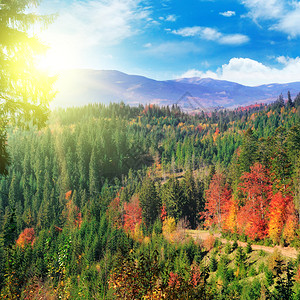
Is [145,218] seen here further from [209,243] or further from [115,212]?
[209,243]

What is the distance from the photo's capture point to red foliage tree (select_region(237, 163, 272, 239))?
38281 mm

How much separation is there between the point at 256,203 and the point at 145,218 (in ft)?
107

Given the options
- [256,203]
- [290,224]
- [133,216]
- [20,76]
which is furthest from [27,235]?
[20,76]

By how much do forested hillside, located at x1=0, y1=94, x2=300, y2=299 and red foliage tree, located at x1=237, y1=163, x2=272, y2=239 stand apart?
199 millimetres

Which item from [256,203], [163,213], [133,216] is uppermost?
[256,203]

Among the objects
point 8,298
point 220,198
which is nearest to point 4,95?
point 8,298

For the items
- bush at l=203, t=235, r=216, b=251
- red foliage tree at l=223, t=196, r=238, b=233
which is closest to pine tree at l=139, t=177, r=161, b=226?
red foliage tree at l=223, t=196, r=238, b=233

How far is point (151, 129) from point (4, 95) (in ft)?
619

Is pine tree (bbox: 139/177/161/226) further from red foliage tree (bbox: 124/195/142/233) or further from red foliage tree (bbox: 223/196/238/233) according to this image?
red foliage tree (bbox: 223/196/238/233)

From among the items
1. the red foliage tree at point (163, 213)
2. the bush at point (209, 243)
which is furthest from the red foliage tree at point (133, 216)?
the bush at point (209, 243)

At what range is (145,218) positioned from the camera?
64.1 metres

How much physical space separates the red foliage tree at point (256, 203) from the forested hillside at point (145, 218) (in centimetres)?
20

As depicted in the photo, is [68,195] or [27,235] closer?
[27,235]

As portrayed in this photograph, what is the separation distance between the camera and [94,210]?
75.0 meters
